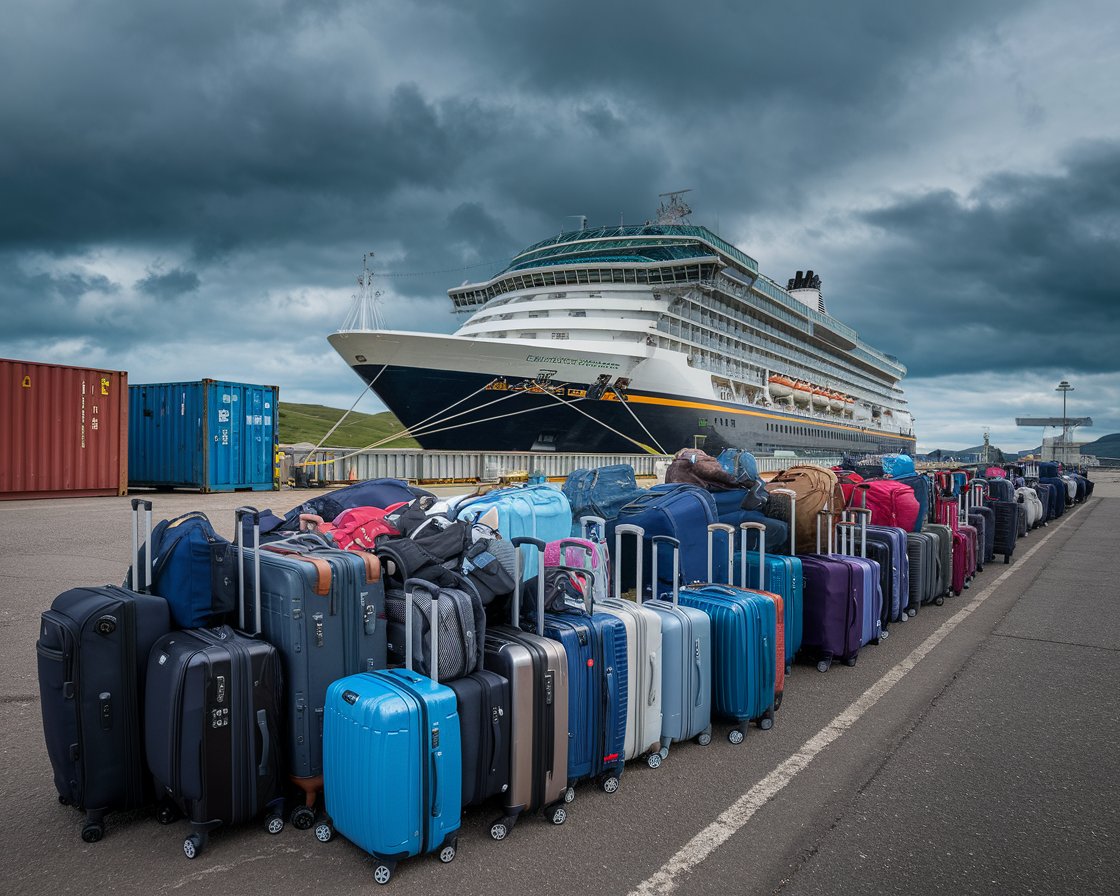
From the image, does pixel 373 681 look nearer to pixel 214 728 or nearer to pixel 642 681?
pixel 214 728

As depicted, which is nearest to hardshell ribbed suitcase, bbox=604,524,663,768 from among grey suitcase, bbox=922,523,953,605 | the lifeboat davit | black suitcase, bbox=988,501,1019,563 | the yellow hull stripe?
grey suitcase, bbox=922,523,953,605

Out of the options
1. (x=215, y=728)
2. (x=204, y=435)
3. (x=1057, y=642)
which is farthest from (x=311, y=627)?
(x=204, y=435)

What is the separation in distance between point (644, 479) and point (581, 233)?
49.5ft

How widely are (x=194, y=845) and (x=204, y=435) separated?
15.9 meters

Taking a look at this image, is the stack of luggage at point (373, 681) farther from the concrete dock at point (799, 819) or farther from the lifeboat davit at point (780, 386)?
the lifeboat davit at point (780, 386)

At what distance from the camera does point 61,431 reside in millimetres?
15070

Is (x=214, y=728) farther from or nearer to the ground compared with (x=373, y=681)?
nearer to the ground

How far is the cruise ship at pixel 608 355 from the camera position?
23766 millimetres

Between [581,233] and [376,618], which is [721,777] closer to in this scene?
[376,618]

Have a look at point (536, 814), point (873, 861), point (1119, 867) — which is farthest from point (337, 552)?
point (1119, 867)

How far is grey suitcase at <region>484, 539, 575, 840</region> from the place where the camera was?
9.66 ft

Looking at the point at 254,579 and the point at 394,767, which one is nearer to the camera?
the point at 394,767

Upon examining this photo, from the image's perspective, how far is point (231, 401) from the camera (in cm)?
1742

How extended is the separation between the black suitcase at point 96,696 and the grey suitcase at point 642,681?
6.45 feet
